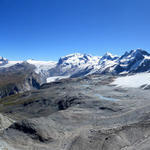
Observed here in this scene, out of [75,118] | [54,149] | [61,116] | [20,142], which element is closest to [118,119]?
[75,118]

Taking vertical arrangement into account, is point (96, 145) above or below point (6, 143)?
below

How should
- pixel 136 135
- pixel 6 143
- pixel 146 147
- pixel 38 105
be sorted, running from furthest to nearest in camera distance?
1. pixel 38 105
2. pixel 136 135
3. pixel 6 143
4. pixel 146 147

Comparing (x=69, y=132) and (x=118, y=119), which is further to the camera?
(x=118, y=119)

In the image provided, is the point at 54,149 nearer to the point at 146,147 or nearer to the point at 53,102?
the point at 146,147

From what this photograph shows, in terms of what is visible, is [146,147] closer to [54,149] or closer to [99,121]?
[54,149]

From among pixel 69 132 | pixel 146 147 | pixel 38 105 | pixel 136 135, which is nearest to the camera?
pixel 146 147

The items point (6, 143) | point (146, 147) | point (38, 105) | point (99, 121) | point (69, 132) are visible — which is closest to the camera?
point (146, 147)

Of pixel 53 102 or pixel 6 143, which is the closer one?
pixel 6 143

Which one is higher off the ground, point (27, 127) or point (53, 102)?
point (27, 127)

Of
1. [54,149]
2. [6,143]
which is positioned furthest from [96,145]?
[6,143]
